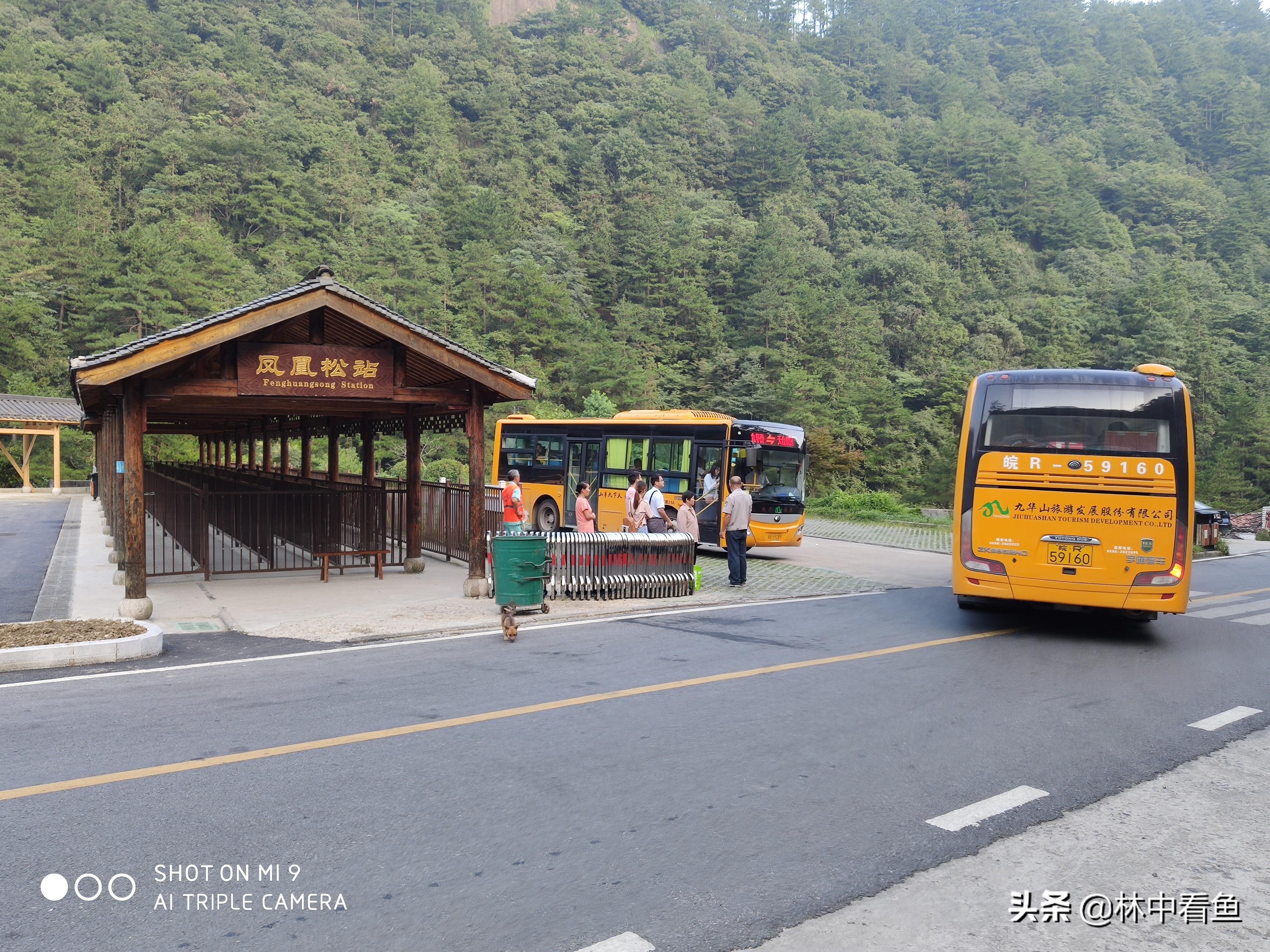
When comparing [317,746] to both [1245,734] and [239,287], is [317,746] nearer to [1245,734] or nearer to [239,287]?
[1245,734]

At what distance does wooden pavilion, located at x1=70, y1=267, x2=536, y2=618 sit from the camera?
37.9 feet

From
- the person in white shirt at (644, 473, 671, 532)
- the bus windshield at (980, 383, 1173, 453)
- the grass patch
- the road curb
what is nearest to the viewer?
the road curb

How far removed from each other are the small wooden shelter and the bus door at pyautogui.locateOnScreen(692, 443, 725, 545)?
99.9 feet

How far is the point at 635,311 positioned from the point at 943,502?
31866mm

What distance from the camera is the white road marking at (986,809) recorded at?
5.08 m

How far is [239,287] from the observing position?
2344 inches

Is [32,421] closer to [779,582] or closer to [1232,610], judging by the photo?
[779,582]

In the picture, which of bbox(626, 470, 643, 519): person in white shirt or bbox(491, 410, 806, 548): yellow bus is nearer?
bbox(626, 470, 643, 519): person in white shirt

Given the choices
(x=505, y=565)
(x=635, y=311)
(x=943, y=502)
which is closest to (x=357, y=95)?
(x=635, y=311)

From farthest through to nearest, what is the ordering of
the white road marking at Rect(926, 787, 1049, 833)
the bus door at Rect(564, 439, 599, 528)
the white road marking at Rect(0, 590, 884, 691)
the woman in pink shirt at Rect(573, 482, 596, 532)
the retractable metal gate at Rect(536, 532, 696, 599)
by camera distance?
the bus door at Rect(564, 439, 599, 528)
the woman in pink shirt at Rect(573, 482, 596, 532)
the retractable metal gate at Rect(536, 532, 696, 599)
the white road marking at Rect(0, 590, 884, 691)
the white road marking at Rect(926, 787, 1049, 833)

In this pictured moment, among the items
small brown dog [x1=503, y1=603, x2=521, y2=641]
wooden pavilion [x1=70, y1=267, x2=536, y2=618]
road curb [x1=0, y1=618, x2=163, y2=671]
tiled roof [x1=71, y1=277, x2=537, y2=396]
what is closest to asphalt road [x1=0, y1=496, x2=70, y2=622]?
wooden pavilion [x1=70, y1=267, x2=536, y2=618]

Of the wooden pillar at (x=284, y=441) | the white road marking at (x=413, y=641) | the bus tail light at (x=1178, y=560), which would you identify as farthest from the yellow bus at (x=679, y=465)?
the bus tail light at (x=1178, y=560)

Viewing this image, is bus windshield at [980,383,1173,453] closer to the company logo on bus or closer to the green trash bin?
the green trash bin

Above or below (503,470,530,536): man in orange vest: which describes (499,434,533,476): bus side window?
above
